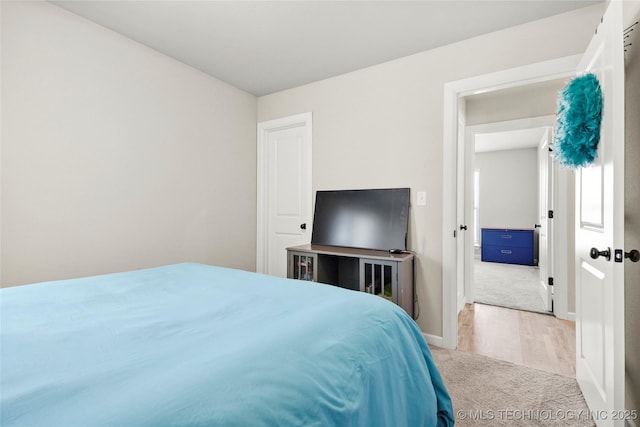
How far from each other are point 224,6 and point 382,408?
2.46 meters

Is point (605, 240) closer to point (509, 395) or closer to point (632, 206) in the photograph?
point (632, 206)

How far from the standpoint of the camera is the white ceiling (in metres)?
2.10

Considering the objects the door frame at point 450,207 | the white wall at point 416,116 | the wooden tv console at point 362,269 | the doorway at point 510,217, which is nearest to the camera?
the white wall at point 416,116

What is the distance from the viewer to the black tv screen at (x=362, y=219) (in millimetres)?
2760

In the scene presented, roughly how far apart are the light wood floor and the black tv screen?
1.05m

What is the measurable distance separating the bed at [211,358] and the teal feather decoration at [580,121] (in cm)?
129

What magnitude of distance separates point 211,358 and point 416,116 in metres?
2.56

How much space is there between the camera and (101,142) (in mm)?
2334

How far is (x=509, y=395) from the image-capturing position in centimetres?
186

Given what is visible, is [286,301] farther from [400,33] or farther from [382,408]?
[400,33]

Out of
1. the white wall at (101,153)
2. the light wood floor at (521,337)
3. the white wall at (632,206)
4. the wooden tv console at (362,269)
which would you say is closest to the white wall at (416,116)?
the wooden tv console at (362,269)

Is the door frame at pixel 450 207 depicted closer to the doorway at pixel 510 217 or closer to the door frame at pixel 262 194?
the doorway at pixel 510 217

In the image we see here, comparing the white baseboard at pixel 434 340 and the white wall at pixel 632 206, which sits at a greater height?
the white wall at pixel 632 206

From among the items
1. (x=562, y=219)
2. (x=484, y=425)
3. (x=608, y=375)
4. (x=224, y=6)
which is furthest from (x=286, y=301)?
(x=562, y=219)
